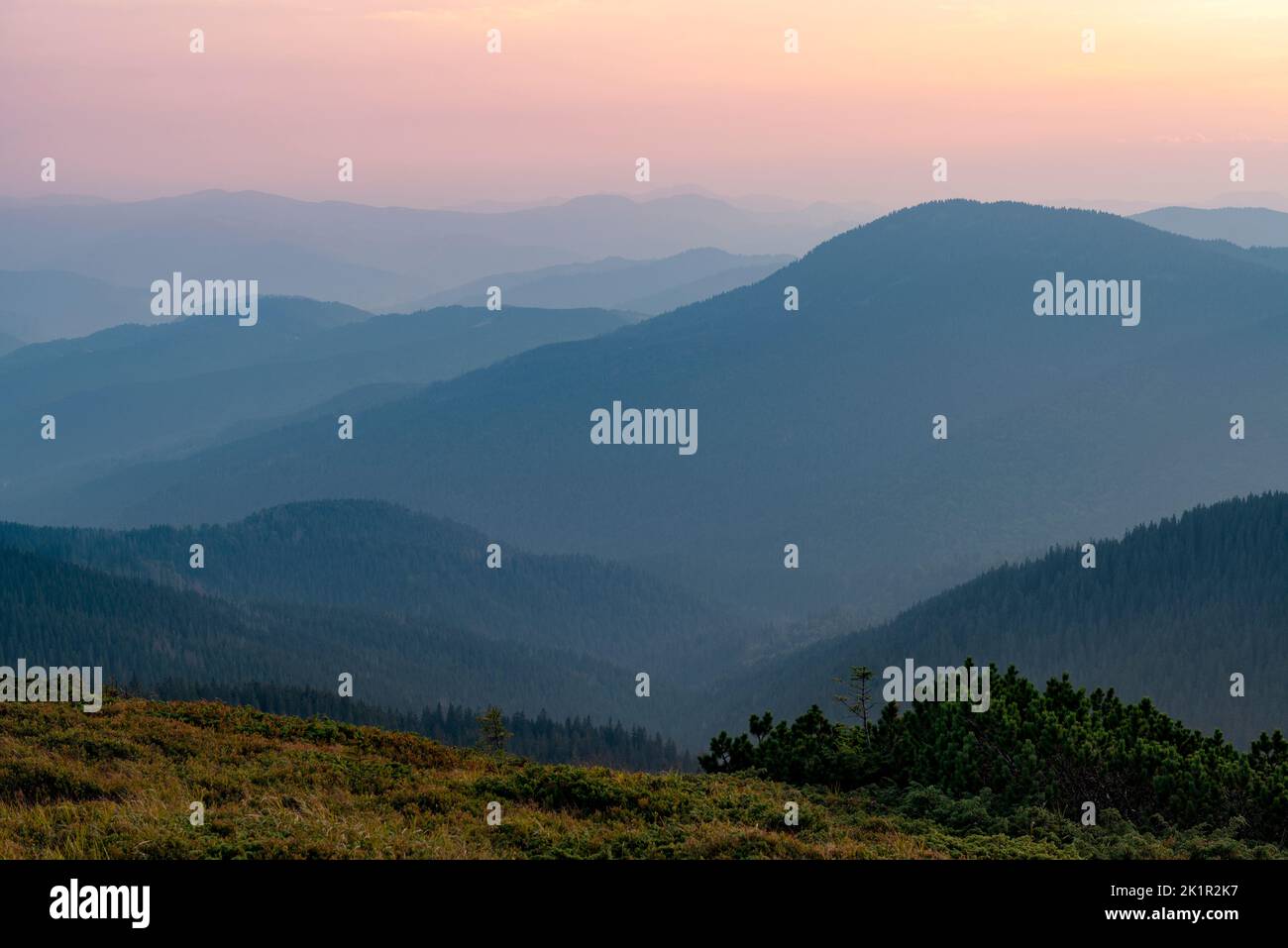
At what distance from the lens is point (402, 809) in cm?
2583

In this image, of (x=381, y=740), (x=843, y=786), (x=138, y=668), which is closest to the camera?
(x=843, y=786)

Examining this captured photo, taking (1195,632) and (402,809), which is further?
(1195,632)

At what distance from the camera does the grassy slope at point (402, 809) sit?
67.2 ft

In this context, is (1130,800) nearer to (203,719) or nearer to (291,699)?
(203,719)

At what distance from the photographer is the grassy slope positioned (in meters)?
20.5

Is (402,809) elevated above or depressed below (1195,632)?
below

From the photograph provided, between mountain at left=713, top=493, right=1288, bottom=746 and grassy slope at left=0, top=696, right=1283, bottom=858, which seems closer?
grassy slope at left=0, top=696, right=1283, bottom=858

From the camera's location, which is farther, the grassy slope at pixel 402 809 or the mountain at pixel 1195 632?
A: the mountain at pixel 1195 632
